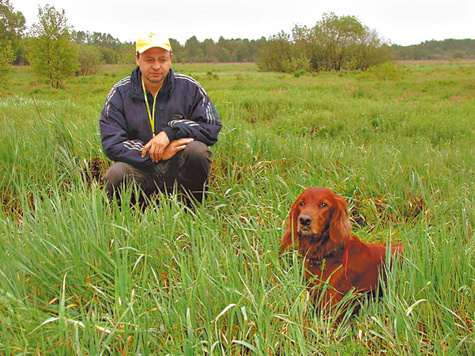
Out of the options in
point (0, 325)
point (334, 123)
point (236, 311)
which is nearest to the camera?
point (0, 325)

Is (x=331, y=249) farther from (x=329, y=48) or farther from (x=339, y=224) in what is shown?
(x=329, y=48)

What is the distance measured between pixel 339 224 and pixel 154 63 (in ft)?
6.37

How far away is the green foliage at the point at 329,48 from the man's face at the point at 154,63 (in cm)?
3015

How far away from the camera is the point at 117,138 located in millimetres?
3215

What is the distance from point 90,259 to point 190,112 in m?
1.79

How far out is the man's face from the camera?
318cm

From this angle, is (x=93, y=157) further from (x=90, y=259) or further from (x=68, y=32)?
(x=68, y=32)

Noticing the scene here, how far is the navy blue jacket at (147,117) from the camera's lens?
323cm

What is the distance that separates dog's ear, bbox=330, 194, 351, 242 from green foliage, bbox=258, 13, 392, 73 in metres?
31.3

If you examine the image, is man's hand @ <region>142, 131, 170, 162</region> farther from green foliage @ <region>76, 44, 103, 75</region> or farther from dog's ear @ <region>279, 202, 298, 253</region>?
green foliage @ <region>76, 44, 103, 75</region>

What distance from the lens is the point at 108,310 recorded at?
1.85m

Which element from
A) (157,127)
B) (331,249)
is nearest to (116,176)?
(157,127)

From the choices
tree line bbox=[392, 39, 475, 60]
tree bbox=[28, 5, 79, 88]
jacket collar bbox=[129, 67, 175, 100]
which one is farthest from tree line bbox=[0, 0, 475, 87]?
tree line bbox=[392, 39, 475, 60]

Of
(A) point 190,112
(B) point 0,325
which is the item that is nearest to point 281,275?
(B) point 0,325
